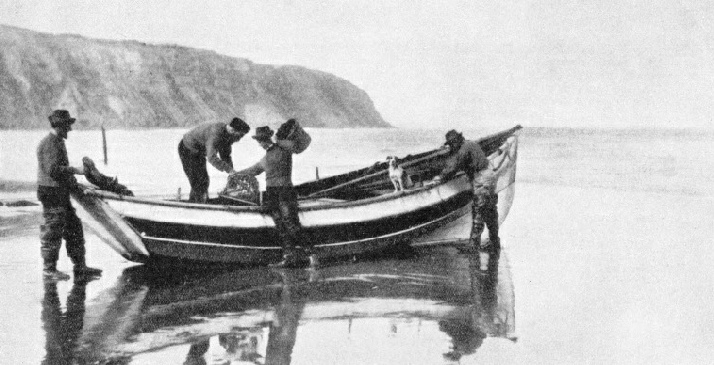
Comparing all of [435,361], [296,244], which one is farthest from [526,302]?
[296,244]

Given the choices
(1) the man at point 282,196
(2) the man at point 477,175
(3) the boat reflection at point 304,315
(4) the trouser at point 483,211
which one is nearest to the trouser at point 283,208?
(1) the man at point 282,196

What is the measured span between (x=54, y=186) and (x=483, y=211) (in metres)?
5.27

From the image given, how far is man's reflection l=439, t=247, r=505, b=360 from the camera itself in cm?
584

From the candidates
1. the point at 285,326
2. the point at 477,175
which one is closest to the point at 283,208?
the point at 285,326

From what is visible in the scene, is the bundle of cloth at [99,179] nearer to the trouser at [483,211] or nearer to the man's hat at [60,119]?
the man's hat at [60,119]

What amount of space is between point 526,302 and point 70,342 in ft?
13.3

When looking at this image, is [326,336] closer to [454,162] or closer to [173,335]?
[173,335]

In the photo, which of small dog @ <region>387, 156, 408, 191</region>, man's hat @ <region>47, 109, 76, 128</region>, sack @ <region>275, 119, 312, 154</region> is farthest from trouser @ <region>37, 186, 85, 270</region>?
small dog @ <region>387, 156, 408, 191</region>

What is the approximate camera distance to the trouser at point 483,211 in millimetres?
10117

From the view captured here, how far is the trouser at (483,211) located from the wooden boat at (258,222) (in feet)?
1.09

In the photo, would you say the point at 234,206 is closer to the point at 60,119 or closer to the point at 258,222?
the point at 258,222

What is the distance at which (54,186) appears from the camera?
26.1 ft

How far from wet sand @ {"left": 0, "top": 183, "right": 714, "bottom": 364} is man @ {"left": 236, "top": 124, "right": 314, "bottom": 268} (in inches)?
16.2

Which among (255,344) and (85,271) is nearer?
(255,344)
